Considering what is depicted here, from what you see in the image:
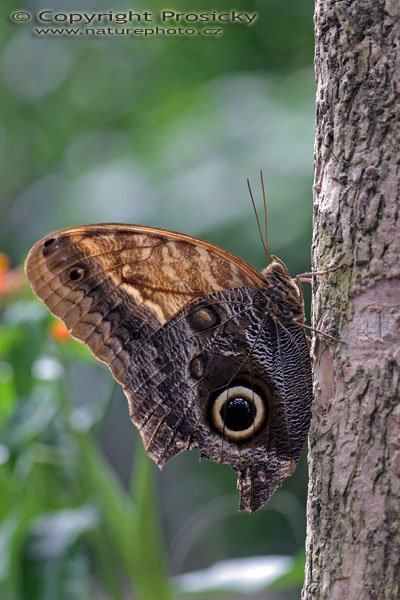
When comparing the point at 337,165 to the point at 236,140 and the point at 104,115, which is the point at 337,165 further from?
the point at 104,115

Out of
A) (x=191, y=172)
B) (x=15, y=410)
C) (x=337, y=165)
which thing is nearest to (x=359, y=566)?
(x=337, y=165)

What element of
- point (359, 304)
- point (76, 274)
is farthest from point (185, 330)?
point (359, 304)

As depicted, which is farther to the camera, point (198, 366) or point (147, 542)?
point (147, 542)

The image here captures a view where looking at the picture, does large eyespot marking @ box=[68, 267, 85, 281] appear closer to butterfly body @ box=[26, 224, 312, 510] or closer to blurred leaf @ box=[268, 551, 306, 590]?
butterfly body @ box=[26, 224, 312, 510]

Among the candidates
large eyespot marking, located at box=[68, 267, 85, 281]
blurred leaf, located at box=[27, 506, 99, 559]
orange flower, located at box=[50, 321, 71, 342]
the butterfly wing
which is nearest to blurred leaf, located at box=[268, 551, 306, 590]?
blurred leaf, located at box=[27, 506, 99, 559]

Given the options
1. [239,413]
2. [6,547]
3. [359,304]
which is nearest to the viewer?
[359,304]

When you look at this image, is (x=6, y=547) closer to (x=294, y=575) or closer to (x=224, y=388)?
(x=294, y=575)

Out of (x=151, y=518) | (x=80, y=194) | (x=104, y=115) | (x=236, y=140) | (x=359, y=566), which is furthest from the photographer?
(x=104, y=115)

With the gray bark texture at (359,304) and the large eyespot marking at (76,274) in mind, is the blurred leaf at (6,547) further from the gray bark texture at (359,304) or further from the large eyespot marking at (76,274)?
the gray bark texture at (359,304)
